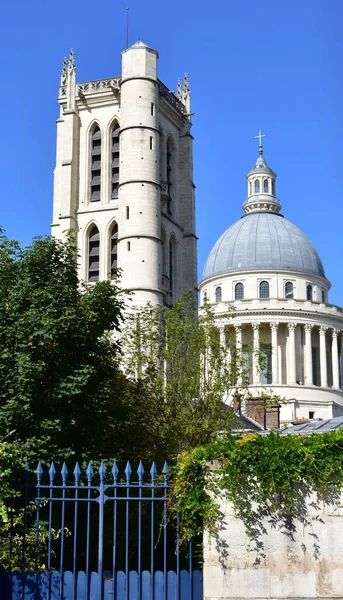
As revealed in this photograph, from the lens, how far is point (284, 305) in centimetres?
8881

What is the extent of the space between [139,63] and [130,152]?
5.99m

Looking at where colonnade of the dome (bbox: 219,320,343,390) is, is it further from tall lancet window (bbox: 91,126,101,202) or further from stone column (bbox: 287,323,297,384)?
tall lancet window (bbox: 91,126,101,202)

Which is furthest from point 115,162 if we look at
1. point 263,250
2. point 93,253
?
point 263,250

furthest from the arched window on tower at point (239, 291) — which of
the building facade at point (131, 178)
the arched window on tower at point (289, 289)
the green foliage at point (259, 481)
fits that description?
the green foliage at point (259, 481)

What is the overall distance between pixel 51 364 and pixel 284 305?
71289 mm

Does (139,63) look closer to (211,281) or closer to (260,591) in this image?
(211,281)

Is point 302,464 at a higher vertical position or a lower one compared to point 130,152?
lower

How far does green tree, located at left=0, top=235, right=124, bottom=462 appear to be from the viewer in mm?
17562

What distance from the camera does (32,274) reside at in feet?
67.5

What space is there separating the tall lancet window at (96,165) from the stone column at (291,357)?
2665cm

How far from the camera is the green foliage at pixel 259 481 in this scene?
38.0ft

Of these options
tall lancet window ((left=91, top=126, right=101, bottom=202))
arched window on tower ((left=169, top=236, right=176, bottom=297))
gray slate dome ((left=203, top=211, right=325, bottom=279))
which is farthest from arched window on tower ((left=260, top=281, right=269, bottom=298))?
tall lancet window ((left=91, top=126, right=101, bottom=202))

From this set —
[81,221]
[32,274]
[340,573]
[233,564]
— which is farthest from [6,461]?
[81,221]

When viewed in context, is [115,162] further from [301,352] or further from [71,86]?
[301,352]
